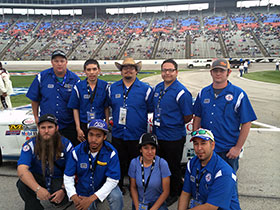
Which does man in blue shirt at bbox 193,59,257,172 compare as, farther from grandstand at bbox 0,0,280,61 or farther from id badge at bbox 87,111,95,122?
grandstand at bbox 0,0,280,61

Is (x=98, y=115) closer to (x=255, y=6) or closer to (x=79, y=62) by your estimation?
(x=79, y=62)

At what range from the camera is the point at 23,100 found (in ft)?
39.6

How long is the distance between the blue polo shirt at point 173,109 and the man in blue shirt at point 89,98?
0.92 meters

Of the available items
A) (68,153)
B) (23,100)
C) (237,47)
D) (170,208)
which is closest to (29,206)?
(68,153)

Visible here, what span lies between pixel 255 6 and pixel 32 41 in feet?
190

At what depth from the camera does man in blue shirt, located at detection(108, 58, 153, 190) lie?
3543 mm

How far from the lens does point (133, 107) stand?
354cm

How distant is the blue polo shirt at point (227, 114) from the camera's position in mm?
2994

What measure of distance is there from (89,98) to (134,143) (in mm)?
1008

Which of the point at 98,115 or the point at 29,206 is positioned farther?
the point at 98,115

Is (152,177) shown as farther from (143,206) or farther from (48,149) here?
(48,149)

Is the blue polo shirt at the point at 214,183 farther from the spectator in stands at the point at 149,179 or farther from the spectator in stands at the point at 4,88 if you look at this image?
the spectator in stands at the point at 4,88

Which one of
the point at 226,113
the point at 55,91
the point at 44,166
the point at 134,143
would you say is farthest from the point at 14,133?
the point at 226,113

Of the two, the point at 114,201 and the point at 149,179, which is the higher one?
the point at 149,179
